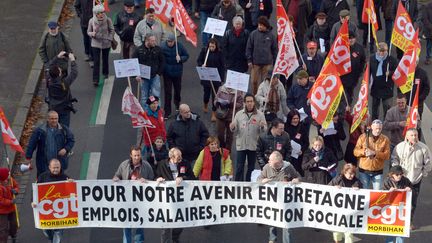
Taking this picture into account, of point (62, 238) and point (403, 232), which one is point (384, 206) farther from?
point (62, 238)

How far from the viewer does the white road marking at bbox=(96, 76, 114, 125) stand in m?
21.8

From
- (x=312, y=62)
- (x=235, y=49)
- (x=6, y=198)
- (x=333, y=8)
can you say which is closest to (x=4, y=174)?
(x=6, y=198)

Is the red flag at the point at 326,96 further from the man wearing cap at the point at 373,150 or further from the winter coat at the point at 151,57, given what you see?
the winter coat at the point at 151,57

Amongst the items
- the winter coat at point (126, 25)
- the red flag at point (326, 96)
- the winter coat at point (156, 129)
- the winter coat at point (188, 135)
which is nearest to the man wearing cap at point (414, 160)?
the red flag at point (326, 96)

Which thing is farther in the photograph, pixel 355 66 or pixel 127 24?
pixel 127 24

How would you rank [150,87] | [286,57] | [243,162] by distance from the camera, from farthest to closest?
[150,87] → [286,57] → [243,162]

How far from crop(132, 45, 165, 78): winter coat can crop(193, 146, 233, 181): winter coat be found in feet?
12.6

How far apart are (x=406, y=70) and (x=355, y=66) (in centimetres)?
181

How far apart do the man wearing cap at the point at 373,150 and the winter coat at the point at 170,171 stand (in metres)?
2.61

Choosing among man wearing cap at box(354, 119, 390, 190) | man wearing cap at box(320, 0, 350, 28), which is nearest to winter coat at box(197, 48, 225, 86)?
man wearing cap at box(320, 0, 350, 28)

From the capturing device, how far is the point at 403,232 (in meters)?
16.7

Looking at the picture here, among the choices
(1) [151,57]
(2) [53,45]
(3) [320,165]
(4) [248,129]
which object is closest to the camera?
(3) [320,165]

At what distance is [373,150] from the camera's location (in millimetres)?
18141

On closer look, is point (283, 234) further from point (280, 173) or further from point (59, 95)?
point (59, 95)
